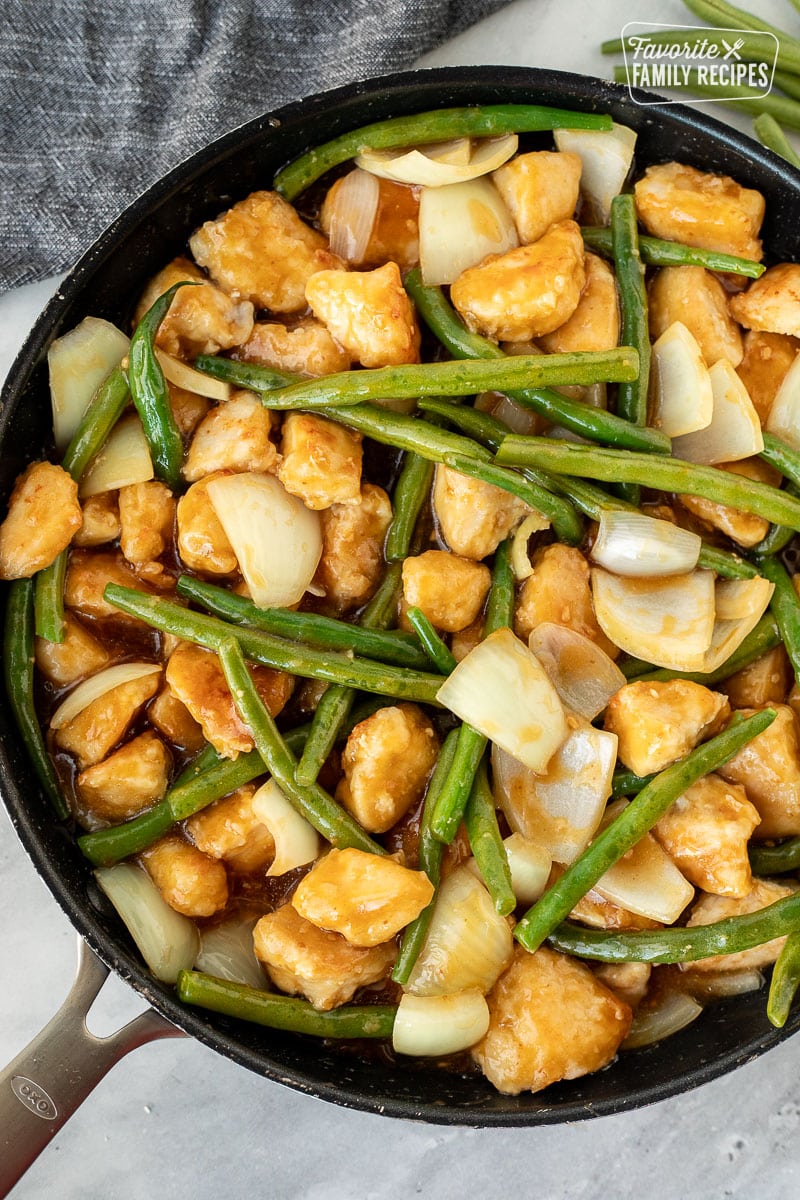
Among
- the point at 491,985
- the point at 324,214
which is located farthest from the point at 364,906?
the point at 324,214

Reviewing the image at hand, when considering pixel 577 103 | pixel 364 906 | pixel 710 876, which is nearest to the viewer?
pixel 364 906

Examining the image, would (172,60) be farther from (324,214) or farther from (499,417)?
(499,417)

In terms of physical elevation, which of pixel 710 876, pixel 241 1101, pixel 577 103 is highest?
pixel 577 103

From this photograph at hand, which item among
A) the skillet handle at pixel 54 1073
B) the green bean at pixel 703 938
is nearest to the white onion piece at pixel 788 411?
the green bean at pixel 703 938

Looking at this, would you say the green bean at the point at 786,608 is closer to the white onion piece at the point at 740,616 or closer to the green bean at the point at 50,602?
the white onion piece at the point at 740,616

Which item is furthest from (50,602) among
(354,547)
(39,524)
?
(354,547)
